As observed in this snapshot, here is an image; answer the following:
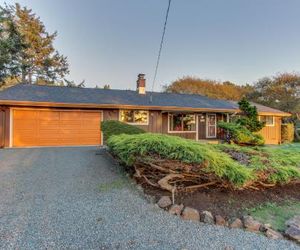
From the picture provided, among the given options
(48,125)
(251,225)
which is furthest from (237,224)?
(48,125)

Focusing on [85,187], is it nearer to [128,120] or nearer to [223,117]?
[128,120]

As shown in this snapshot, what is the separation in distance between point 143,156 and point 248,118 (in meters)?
11.4

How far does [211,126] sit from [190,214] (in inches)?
515

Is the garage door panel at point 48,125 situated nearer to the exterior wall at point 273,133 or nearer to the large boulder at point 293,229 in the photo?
the large boulder at point 293,229

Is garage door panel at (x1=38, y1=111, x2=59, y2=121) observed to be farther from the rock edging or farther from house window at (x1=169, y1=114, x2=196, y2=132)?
the rock edging

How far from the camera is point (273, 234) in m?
3.54

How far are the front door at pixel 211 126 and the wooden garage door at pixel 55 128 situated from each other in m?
7.44

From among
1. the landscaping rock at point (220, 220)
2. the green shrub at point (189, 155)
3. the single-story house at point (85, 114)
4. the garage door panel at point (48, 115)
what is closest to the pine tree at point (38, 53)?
the single-story house at point (85, 114)

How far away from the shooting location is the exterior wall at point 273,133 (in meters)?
17.9

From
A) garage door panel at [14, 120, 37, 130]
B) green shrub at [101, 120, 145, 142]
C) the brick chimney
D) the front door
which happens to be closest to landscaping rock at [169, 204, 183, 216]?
green shrub at [101, 120, 145, 142]

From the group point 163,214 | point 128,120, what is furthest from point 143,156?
point 128,120

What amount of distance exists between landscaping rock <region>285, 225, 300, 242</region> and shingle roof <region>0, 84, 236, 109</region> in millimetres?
11116

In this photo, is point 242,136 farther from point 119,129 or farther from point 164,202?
point 164,202

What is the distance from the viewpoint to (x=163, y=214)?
4.02m
